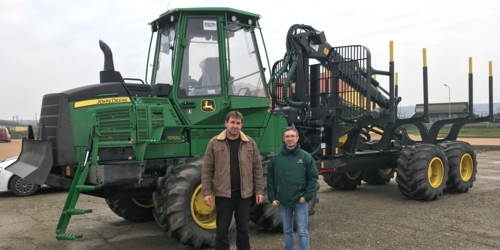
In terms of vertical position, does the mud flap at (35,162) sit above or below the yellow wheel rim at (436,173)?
above

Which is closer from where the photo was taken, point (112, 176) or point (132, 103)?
point (112, 176)

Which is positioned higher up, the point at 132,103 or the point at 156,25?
the point at 156,25

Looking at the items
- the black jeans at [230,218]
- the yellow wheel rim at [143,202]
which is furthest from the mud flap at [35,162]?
the black jeans at [230,218]

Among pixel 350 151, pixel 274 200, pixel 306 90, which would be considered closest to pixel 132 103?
pixel 274 200

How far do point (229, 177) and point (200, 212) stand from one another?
1.67 meters

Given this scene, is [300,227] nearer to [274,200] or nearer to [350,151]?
[274,200]

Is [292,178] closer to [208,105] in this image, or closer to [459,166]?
[208,105]

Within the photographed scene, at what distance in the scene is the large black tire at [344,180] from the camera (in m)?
11.0

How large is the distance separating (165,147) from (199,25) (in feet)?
6.07

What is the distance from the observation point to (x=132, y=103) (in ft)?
20.4

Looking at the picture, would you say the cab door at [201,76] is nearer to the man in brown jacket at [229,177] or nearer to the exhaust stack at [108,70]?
the exhaust stack at [108,70]

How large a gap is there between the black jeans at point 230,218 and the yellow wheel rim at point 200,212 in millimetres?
1341

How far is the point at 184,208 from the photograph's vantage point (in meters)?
5.81

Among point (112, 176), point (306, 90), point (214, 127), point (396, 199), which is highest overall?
point (306, 90)
